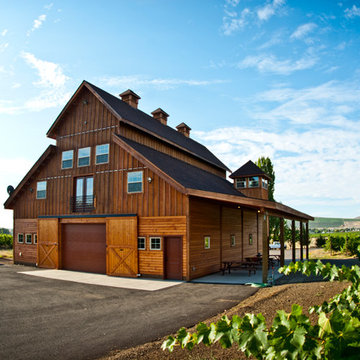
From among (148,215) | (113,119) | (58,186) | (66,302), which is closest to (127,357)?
(66,302)

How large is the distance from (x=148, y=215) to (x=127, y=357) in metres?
11.0

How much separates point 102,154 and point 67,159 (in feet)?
10.9

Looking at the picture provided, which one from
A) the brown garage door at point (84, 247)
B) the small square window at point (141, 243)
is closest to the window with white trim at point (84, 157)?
the brown garage door at point (84, 247)

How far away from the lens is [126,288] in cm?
1434

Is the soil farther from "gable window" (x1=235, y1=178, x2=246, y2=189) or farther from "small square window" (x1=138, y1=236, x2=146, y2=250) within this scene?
"gable window" (x1=235, y1=178, x2=246, y2=189)

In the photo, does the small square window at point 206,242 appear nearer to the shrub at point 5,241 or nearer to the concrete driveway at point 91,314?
the concrete driveway at point 91,314

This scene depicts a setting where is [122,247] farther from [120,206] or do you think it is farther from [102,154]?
[102,154]

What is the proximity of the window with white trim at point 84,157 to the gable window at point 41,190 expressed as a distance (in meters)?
3.94

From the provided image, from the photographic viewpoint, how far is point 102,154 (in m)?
19.4

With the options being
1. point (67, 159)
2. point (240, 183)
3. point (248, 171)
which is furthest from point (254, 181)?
point (67, 159)

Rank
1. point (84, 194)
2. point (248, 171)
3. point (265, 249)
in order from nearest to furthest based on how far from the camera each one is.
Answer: point (265, 249)
point (84, 194)
point (248, 171)

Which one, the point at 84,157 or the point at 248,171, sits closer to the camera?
the point at 84,157

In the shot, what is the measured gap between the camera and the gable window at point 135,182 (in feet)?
57.9

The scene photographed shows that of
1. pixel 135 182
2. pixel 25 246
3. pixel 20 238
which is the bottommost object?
pixel 25 246
